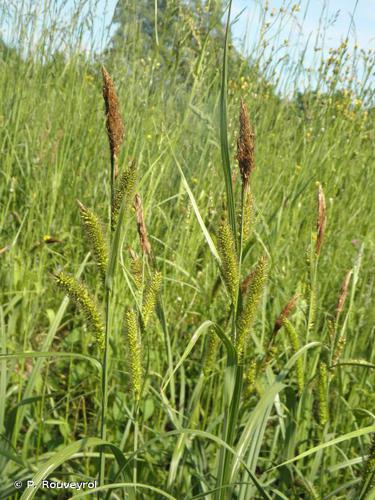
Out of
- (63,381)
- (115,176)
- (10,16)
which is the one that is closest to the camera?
(115,176)

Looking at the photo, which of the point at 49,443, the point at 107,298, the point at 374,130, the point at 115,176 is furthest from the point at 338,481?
the point at 374,130

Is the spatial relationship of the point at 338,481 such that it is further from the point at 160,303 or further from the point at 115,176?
the point at 115,176

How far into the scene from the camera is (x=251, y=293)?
811mm

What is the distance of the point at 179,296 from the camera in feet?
6.38

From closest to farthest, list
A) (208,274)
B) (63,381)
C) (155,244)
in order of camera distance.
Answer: (63,381)
(208,274)
(155,244)

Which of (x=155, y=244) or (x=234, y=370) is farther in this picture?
(x=155, y=244)

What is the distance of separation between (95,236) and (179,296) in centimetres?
122

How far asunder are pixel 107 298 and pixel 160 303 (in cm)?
22

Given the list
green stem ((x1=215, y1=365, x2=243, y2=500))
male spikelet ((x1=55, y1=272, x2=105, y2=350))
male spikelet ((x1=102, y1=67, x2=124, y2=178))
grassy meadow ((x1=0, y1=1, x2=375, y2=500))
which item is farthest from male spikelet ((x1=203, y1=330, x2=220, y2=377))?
male spikelet ((x1=102, y1=67, x2=124, y2=178))

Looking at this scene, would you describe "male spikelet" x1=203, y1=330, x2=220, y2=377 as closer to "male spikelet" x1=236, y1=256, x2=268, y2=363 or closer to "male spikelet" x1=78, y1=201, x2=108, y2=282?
"male spikelet" x1=236, y1=256, x2=268, y2=363

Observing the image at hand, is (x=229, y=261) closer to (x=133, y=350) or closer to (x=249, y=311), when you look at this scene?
(x=249, y=311)

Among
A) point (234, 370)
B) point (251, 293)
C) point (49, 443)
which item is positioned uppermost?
point (251, 293)

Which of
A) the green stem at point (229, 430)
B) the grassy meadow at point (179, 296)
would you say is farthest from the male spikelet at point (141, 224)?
the green stem at point (229, 430)

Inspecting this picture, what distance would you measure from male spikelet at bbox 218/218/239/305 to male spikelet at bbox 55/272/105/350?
183mm
